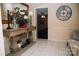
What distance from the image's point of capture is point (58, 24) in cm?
162

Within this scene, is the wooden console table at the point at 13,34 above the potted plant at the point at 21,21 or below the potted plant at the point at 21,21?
below

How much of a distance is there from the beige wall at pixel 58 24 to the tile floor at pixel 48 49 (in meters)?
0.08

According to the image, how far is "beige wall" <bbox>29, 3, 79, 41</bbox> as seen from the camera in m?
1.57

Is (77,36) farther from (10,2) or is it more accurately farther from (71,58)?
(10,2)

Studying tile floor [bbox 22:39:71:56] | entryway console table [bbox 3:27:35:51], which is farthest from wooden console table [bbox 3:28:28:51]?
tile floor [bbox 22:39:71:56]

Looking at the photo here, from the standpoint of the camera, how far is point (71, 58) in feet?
5.17

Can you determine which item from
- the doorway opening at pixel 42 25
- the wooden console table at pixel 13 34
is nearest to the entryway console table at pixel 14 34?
the wooden console table at pixel 13 34

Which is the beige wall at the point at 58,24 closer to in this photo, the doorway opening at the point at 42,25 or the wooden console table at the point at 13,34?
the doorway opening at the point at 42,25

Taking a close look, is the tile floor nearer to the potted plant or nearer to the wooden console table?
the wooden console table

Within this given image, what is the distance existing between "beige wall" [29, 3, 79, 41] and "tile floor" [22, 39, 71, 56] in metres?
0.08

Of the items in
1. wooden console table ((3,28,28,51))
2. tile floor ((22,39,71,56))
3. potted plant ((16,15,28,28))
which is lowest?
tile floor ((22,39,71,56))

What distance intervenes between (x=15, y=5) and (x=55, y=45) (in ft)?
2.49

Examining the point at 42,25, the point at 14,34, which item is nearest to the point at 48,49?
the point at 42,25

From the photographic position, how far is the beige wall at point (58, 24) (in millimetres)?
1569
